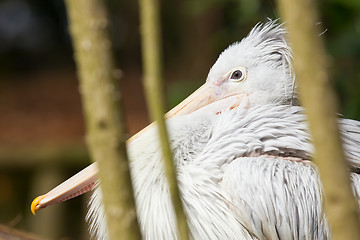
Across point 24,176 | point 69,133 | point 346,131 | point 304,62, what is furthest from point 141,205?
point 69,133

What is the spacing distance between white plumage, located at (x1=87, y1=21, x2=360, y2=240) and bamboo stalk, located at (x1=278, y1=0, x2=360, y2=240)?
0.93 meters

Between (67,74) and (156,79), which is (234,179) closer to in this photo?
(156,79)

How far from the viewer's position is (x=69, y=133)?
6109 mm

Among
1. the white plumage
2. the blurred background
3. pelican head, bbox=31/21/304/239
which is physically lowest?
the white plumage

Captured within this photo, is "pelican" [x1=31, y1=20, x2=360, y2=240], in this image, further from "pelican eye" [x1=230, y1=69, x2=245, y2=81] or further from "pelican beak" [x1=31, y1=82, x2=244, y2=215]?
"pelican eye" [x1=230, y1=69, x2=245, y2=81]

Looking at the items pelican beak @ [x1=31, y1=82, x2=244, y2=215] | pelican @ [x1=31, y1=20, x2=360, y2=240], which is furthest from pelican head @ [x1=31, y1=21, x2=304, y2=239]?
pelican @ [x1=31, y1=20, x2=360, y2=240]

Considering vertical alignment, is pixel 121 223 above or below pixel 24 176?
below

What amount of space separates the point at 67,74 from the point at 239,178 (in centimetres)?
664

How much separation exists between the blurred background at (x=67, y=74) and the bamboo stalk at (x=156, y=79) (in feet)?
7.43

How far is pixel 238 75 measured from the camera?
6.35 ft

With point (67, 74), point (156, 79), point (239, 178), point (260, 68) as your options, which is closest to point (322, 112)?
point (156, 79)

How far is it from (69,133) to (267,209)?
15.8ft

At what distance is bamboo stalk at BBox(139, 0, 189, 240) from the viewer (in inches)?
24.9

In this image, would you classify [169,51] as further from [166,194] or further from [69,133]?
[166,194]
